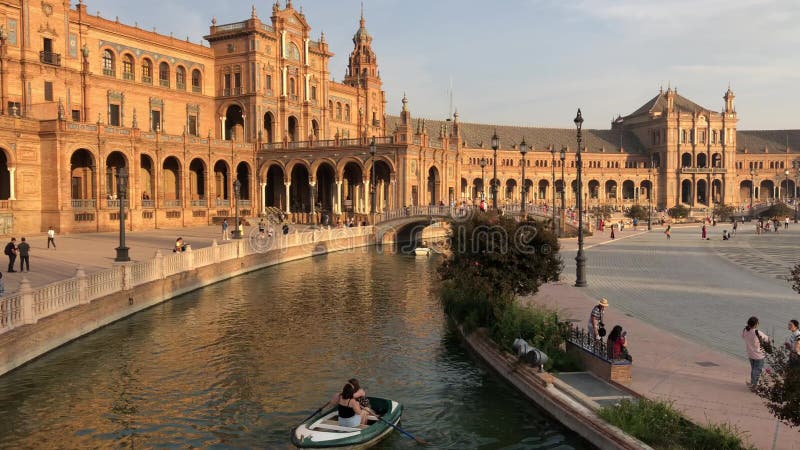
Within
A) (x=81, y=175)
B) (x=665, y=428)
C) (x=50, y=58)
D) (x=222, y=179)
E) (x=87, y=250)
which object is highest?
(x=50, y=58)

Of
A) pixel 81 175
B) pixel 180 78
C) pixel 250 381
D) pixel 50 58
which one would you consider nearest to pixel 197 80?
pixel 180 78

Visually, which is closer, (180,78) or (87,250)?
(87,250)

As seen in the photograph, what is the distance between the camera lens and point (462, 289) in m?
19.6

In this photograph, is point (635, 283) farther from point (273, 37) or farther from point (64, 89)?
point (273, 37)

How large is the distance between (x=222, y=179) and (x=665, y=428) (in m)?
58.6

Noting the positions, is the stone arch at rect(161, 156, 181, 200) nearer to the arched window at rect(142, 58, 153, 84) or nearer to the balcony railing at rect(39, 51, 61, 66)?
the arched window at rect(142, 58, 153, 84)

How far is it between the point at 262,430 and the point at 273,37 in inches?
2307

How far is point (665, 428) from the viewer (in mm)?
10234

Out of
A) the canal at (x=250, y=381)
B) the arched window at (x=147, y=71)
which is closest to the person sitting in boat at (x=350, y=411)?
the canal at (x=250, y=381)

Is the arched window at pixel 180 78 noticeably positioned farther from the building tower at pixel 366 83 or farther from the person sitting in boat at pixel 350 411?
the person sitting in boat at pixel 350 411

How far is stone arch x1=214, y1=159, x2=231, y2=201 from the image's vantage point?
62219 mm

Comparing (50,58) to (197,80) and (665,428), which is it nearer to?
(197,80)

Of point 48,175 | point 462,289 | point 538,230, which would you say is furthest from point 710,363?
point 48,175

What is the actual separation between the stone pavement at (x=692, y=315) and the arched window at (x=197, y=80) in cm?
4369
